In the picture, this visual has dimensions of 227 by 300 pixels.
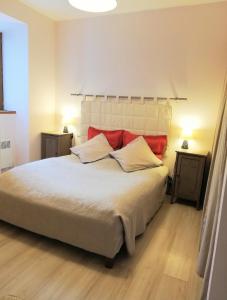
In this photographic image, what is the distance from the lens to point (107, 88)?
3.82 meters

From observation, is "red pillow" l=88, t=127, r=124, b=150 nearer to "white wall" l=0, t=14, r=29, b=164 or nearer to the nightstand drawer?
the nightstand drawer

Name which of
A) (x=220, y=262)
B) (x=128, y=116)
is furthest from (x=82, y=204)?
(x=128, y=116)

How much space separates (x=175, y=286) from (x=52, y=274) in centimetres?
98

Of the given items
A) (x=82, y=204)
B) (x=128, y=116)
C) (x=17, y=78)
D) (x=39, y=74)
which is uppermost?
(x=39, y=74)

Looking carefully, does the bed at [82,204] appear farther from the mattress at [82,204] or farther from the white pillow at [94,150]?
the white pillow at [94,150]

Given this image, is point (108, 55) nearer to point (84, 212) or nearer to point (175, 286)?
point (84, 212)

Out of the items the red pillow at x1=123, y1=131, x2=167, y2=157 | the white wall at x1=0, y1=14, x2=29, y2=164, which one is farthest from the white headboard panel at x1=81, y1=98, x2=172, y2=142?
the white wall at x1=0, y1=14, x2=29, y2=164

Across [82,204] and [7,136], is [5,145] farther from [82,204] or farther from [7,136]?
[82,204]

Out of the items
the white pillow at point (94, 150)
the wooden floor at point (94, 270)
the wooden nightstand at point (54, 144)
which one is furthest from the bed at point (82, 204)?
the wooden nightstand at point (54, 144)

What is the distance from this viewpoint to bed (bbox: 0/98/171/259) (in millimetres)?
1879

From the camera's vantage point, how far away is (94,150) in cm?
327

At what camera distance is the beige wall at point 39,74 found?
11.8 ft

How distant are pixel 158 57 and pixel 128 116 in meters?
0.99

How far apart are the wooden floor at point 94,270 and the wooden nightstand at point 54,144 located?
165 centimetres
